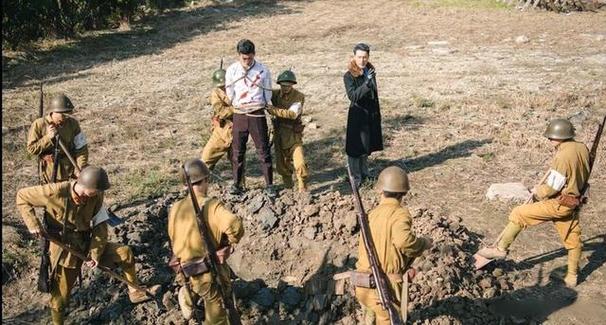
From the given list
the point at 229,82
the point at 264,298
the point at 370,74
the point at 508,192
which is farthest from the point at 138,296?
the point at 508,192

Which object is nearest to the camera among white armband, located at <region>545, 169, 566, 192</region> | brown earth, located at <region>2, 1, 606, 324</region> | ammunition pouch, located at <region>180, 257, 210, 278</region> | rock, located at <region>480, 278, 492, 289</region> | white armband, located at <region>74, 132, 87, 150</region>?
ammunition pouch, located at <region>180, 257, 210, 278</region>

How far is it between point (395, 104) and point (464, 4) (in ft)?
39.0

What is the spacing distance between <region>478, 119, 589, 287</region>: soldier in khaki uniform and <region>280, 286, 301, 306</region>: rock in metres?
2.21

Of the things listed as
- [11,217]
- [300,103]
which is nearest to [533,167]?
[300,103]

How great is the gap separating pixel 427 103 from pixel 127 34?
11.7 m

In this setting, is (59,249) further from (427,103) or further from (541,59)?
(541,59)

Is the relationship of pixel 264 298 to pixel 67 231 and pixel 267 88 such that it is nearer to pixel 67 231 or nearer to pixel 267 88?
pixel 67 231

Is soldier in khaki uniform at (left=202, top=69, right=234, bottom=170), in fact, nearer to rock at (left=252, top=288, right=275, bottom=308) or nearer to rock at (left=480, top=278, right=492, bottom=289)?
rock at (left=252, top=288, right=275, bottom=308)

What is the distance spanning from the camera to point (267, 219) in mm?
7059

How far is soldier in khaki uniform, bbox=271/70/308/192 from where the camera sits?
25.1 feet

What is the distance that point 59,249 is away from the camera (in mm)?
5121

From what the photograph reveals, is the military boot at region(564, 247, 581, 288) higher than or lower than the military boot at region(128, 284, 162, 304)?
lower

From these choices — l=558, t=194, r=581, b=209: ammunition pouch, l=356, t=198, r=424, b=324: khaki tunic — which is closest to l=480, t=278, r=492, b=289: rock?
l=558, t=194, r=581, b=209: ammunition pouch

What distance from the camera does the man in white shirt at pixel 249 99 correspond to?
7.37 meters
